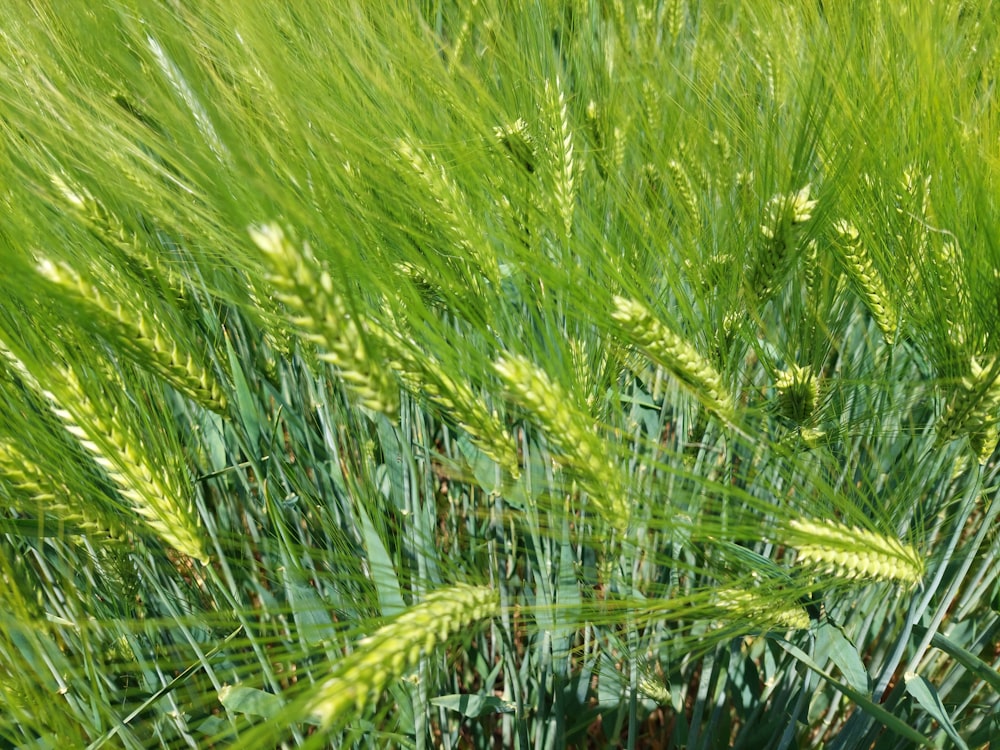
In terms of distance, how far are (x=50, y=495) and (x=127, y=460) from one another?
0.11m

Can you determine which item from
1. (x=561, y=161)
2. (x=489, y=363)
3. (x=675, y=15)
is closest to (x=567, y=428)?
(x=489, y=363)

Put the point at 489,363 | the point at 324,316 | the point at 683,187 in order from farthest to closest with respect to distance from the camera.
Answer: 1. the point at 683,187
2. the point at 489,363
3. the point at 324,316

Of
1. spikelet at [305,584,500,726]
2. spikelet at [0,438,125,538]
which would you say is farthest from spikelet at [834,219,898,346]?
spikelet at [0,438,125,538]

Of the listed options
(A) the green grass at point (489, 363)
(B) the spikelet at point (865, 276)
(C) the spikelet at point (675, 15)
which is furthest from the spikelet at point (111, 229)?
(C) the spikelet at point (675, 15)

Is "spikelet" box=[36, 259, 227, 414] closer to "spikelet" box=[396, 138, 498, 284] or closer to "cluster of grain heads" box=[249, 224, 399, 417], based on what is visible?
"cluster of grain heads" box=[249, 224, 399, 417]

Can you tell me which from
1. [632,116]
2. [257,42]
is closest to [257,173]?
[257,42]

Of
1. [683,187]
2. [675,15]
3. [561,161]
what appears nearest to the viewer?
[561,161]

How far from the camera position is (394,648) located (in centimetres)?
50

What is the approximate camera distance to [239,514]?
120cm

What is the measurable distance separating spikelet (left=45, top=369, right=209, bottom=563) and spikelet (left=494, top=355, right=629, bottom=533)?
313 mm

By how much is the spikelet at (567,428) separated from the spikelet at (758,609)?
0.42 feet

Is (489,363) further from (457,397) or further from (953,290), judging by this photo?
(953,290)

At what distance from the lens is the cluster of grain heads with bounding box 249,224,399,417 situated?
1.45 ft

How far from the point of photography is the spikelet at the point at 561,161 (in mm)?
841
